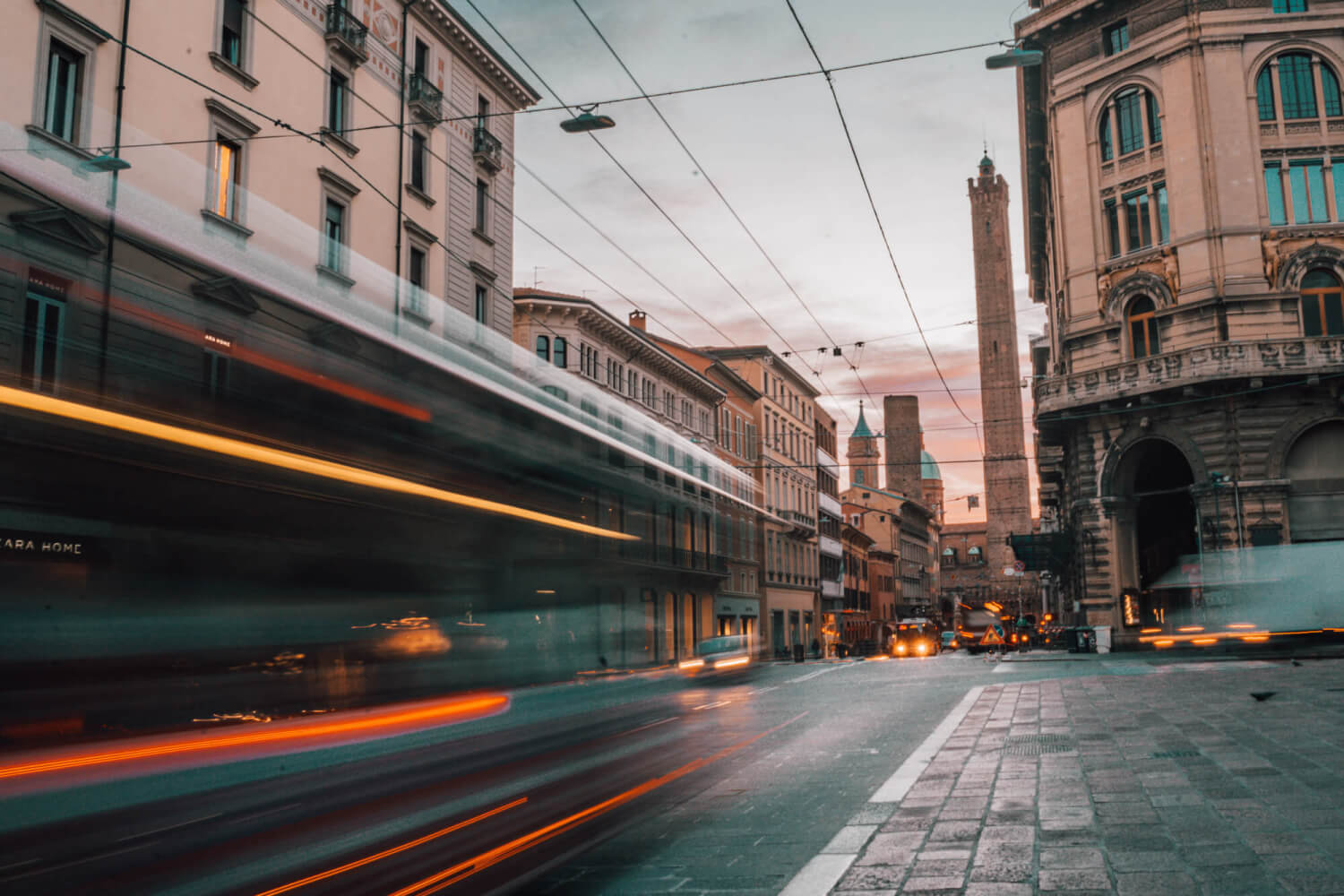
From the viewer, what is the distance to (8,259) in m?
4.91

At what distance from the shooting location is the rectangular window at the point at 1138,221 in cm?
3341

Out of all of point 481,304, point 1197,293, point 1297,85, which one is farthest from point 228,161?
point 1297,85

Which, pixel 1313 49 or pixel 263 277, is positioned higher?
pixel 1313 49

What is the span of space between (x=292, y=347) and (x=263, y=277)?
1.47ft

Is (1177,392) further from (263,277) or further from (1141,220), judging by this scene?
(263,277)

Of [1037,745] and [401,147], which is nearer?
[1037,745]

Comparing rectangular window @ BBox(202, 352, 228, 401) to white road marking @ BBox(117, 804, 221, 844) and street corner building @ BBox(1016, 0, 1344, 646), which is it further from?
street corner building @ BBox(1016, 0, 1344, 646)

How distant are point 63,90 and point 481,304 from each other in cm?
1286

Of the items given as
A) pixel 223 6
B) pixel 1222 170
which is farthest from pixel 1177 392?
pixel 223 6

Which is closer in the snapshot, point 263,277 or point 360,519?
point 263,277

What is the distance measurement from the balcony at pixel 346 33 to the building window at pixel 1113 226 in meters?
23.1

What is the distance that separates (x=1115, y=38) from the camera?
3456 centimetres

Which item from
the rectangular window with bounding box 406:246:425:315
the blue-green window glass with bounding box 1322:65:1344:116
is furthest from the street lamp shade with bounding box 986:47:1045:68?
the blue-green window glass with bounding box 1322:65:1344:116

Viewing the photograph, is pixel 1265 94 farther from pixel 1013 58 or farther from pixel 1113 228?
pixel 1013 58
